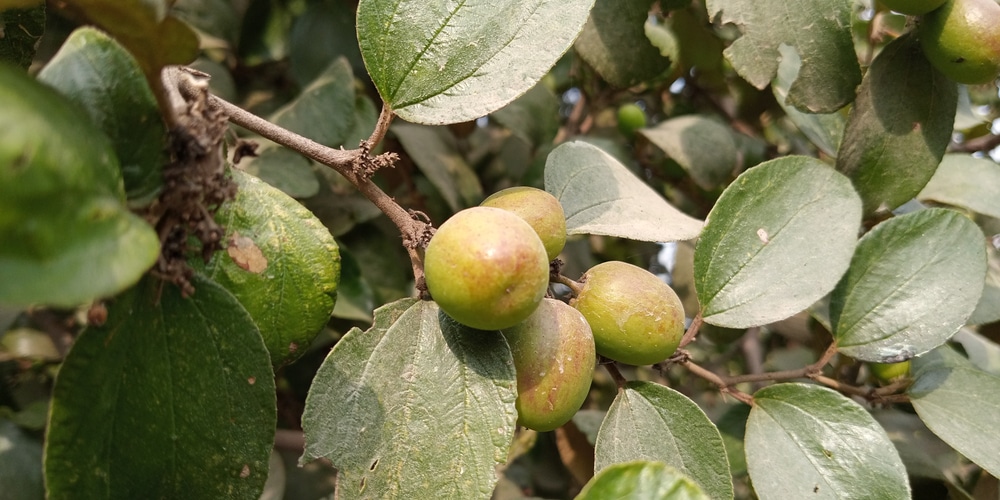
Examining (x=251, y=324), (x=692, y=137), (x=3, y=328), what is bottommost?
(x=3, y=328)

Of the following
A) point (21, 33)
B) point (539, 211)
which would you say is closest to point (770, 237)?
point (539, 211)

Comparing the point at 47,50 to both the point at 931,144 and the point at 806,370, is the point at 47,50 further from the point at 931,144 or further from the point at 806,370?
the point at 931,144

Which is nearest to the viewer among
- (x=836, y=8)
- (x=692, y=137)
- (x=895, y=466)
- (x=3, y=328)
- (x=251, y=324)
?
(x=251, y=324)

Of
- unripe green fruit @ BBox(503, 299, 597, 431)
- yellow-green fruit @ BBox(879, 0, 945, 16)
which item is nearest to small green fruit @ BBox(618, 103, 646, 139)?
yellow-green fruit @ BBox(879, 0, 945, 16)

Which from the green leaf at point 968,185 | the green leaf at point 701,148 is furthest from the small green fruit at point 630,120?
the green leaf at point 968,185

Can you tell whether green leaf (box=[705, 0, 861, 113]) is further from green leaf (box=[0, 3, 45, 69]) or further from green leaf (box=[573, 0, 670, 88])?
green leaf (box=[0, 3, 45, 69])

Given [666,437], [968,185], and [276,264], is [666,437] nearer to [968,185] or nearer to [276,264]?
[276,264]

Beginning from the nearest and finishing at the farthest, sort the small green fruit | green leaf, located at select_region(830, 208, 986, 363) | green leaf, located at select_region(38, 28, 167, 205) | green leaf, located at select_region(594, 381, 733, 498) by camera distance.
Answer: green leaf, located at select_region(38, 28, 167, 205), green leaf, located at select_region(594, 381, 733, 498), green leaf, located at select_region(830, 208, 986, 363), the small green fruit

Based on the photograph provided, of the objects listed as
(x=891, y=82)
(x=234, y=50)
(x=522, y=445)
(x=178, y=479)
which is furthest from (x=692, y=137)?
(x=178, y=479)
